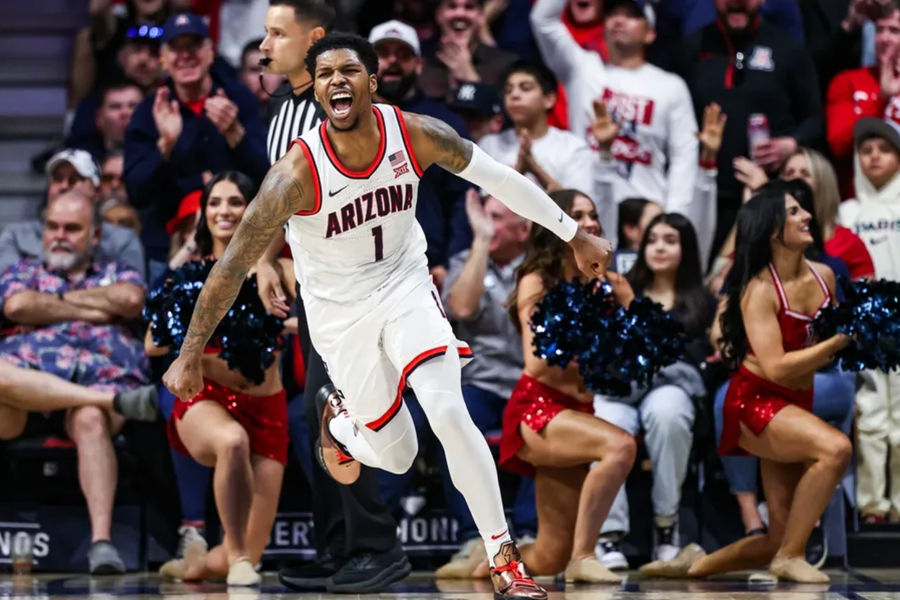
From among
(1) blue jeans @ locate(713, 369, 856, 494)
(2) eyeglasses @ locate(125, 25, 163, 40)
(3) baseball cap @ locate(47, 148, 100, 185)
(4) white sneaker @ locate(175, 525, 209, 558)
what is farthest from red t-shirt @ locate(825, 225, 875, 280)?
(2) eyeglasses @ locate(125, 25, 163, 40)

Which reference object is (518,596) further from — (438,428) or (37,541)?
(37,541)

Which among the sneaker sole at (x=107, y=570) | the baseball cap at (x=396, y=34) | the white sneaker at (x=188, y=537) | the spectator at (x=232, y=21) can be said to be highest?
the spectator at (x=232, y=21)

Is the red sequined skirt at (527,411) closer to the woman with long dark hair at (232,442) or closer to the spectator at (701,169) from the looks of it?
the woman with long dark hair at (232,442)

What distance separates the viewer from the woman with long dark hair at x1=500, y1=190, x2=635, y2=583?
20.0 feet

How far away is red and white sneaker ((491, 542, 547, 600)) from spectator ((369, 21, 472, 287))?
8.85 feet

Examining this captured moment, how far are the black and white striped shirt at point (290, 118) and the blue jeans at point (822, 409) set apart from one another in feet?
7.61

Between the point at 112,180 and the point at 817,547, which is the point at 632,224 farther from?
the point at 112,180

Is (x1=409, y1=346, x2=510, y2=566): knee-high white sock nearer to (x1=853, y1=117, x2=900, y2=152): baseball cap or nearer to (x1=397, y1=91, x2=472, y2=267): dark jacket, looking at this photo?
(x1=397, y1=91, x2=472, y2=267): dark jacket

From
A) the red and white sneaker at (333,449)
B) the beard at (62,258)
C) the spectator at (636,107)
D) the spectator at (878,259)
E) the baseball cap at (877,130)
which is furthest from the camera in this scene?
the spectator at (636,107)

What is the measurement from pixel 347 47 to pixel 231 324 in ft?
5.62

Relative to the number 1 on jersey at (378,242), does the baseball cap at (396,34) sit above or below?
above

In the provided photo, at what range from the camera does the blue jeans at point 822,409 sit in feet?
21.6

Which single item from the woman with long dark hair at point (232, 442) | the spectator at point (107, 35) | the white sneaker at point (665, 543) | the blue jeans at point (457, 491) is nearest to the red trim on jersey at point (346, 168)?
the woman with long dark hair at point (232, 442)

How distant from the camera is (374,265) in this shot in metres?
4.98
